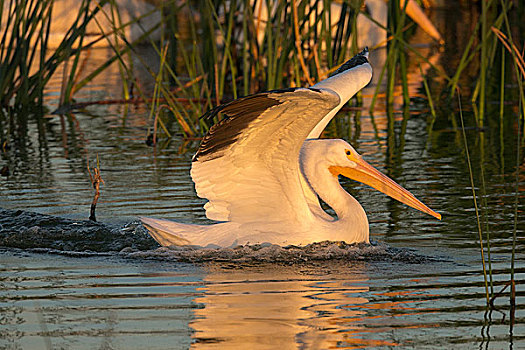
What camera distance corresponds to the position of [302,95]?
4.41m

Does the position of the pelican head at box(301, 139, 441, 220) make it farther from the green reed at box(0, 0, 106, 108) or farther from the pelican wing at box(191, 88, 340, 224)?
the green reed at box(0, 0, 106, 108)

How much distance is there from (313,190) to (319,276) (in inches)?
40.9

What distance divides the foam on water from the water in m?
0.01

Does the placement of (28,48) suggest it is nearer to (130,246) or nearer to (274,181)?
(130,246)

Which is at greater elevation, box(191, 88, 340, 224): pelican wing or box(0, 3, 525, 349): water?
box(191, 88, 340, 224): pelican wing

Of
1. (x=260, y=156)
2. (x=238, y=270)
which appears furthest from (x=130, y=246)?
(x=260, y=156)

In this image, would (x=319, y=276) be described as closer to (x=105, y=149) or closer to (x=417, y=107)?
(x=105, y=149)

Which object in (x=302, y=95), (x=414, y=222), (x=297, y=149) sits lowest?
(x=414, y=222)

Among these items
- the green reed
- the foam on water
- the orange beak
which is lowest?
the foam on water

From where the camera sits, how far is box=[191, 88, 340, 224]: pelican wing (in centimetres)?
456

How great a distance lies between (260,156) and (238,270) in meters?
0.61

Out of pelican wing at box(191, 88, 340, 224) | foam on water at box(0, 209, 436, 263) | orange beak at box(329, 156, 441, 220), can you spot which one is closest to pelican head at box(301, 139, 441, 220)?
orange beak at box(329, 156, 441, 220)

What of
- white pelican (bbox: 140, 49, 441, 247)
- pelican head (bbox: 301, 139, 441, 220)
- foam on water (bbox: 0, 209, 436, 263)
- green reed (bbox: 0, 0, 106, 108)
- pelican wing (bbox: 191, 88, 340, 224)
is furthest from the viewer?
green reed (bbox: 0, 0, 106, 108)

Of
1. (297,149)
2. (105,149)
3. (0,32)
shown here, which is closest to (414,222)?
(297,149)
